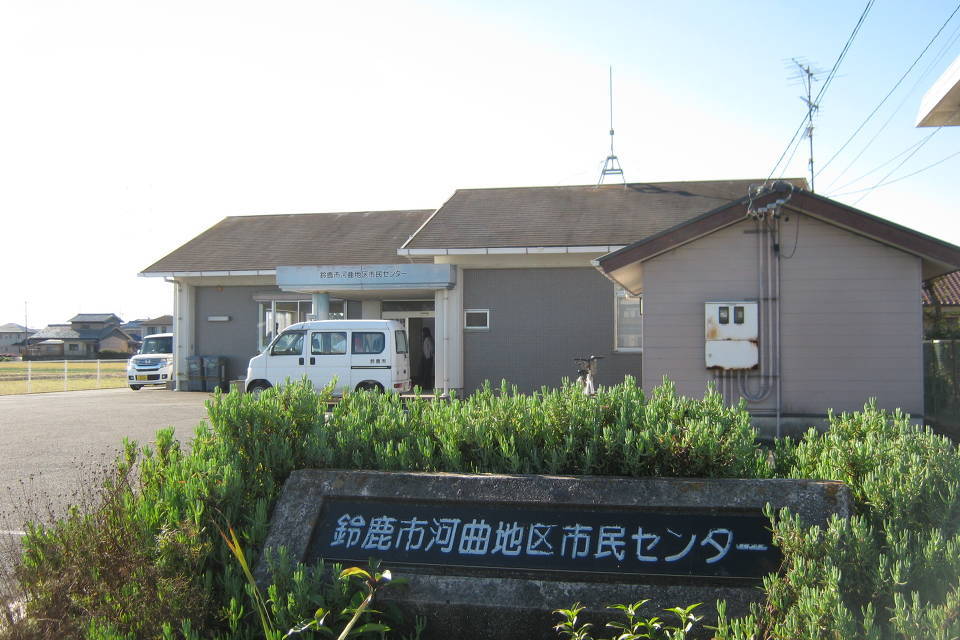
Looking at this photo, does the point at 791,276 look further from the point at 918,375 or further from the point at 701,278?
the point at 918,375

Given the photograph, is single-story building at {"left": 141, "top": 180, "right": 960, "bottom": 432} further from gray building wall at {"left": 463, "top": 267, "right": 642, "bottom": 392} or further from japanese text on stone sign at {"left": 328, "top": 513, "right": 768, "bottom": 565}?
japanese text on stone sign at {"left": 328, "top": 513, "right": 768, "bottom": 565}

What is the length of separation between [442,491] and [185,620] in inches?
59.9

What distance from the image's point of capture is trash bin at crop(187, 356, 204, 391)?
2294 cm

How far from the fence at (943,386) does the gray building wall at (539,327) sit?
580 centimetres

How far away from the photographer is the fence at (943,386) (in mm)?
13062

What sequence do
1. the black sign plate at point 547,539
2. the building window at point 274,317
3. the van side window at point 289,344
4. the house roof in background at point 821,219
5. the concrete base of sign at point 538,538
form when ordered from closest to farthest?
the concrete base of sign at point 538,538, the black sign plate at point 547,539, the house roof in background at point 821,219, the van side window at point 289,344, the building window at point 274,317

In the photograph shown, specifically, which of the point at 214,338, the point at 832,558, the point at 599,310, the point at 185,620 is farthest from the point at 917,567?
the point at 214,338

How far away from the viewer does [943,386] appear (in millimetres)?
13688

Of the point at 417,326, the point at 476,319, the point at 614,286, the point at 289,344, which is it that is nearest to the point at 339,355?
the point at 289,344

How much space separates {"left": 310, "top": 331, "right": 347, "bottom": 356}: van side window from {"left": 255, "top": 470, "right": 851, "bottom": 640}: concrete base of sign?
12312 mm

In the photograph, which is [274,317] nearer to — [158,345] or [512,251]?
[158,345]

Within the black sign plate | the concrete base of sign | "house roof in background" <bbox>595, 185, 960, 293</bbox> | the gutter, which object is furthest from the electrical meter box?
the black sign plate

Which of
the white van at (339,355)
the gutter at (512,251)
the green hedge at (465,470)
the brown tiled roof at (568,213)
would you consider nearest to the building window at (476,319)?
the gutter at (512,251)

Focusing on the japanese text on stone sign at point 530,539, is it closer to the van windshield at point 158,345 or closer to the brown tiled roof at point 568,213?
the brown tiled roof at point 568,213
